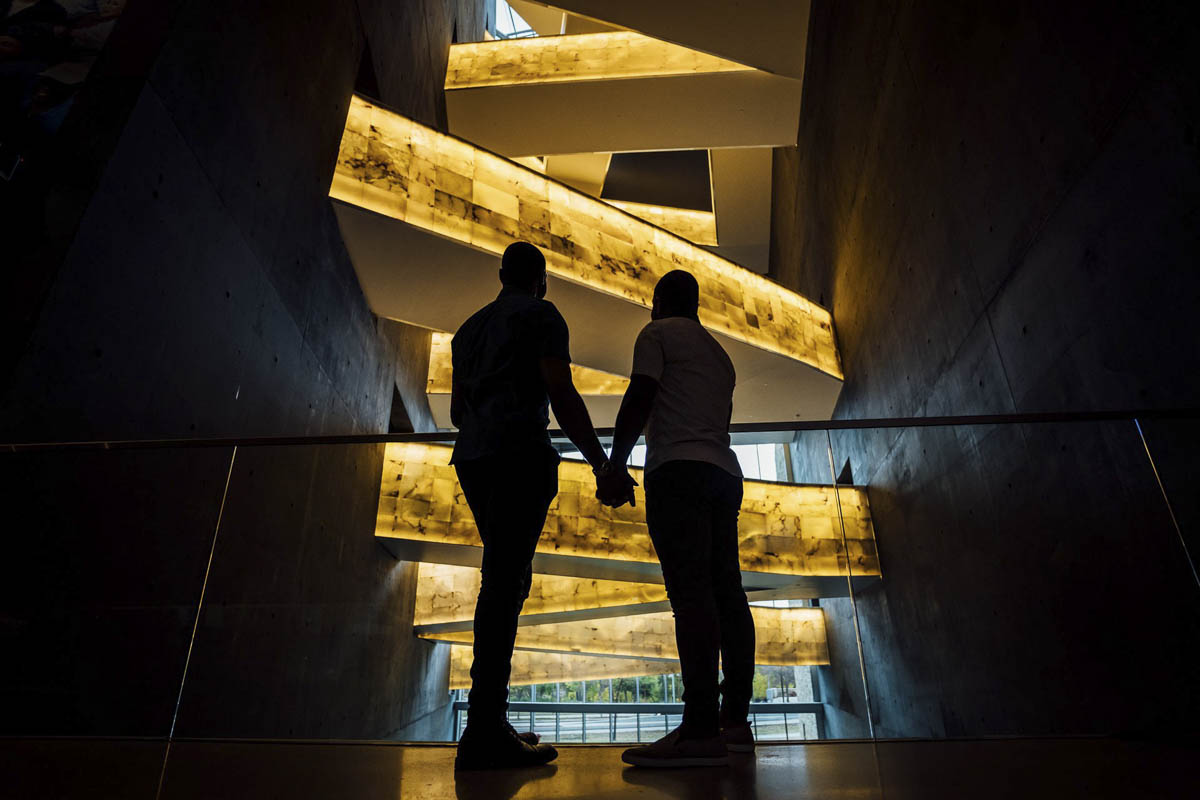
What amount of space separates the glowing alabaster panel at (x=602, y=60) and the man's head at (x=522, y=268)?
661 cm

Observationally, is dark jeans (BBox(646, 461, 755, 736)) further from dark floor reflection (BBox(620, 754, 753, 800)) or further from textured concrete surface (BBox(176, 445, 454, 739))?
textured concrete surface (BBox(176, 445, 454, 739))

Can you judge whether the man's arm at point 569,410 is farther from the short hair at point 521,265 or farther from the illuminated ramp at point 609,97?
the illuminated ramp at point 609,97

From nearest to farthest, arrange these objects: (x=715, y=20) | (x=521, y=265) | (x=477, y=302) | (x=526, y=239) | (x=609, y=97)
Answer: (x=521, y=265) → (x=526, y=239) → (x=477, y=302) → (x=715, y=20) → (x=609, y=97)

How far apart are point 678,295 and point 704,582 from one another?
0.94m

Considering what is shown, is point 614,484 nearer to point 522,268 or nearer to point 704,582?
point 704,582

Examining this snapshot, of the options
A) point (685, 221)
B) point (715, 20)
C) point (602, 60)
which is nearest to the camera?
point (715, 20)

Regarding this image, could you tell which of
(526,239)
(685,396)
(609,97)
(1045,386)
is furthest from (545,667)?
(609,97)

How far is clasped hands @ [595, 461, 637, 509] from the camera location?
1.85 m

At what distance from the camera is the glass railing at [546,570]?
7.34ft

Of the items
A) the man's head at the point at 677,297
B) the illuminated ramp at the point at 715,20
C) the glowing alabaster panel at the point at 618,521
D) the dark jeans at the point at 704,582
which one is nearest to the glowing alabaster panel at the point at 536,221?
the illuminated ramp at the point at 715,20

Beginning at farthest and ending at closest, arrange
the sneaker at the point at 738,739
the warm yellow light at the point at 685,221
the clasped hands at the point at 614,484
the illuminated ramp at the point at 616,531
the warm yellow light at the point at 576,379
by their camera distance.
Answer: the warm yellow light at the point at 685,221, the warm yellow light at the point at 576,379, the illuminated ramp at the point at 616,531, the sneaker at the point at 738,739, the clasped hands at the point at 614,484

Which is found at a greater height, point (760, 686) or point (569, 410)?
point (569, 410)

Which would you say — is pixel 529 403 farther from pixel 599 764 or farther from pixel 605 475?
pixel 599 764

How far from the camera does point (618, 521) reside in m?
3.57
